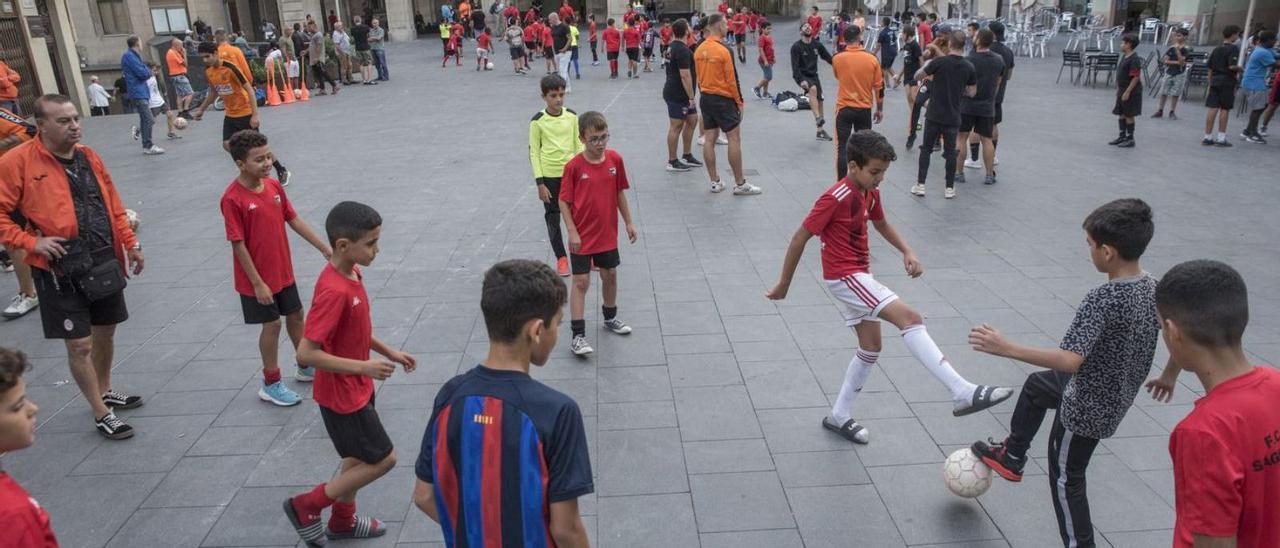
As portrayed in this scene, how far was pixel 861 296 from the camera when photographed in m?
4.38

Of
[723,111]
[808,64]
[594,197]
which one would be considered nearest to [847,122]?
[723,111]

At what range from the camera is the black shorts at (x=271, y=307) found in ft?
15.8

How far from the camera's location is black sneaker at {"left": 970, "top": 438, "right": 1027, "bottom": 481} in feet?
12.6

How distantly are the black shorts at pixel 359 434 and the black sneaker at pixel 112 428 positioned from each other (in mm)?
1976

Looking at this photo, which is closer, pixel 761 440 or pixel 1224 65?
pixel 761 440

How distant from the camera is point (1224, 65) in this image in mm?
12406

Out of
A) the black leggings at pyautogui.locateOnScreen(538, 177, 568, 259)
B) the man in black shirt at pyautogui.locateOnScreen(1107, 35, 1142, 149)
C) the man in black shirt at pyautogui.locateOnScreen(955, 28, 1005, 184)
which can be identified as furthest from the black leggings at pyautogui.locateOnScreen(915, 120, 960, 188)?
the black leggings at pyautogui.locateOnScreen(538, 177, 568, 259)

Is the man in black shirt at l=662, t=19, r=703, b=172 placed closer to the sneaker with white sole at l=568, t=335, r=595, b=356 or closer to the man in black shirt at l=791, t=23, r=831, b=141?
the man in black shirt at l=791, t=23, r=831, b=141

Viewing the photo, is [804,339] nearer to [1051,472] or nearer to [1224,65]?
[1051,472]

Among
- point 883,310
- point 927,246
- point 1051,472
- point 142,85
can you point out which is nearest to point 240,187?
point 883,310

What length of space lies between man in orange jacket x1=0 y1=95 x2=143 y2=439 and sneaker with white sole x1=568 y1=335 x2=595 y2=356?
2.66 meters

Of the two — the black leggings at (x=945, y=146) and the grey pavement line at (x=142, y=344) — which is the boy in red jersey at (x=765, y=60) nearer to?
the black leggings at (x=945, y=146)

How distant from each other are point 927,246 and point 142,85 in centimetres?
1247

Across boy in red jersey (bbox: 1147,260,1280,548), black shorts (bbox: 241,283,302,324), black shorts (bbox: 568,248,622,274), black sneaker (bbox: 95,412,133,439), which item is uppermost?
boy in red jersey (bbox: 1147,260,1280,548)
